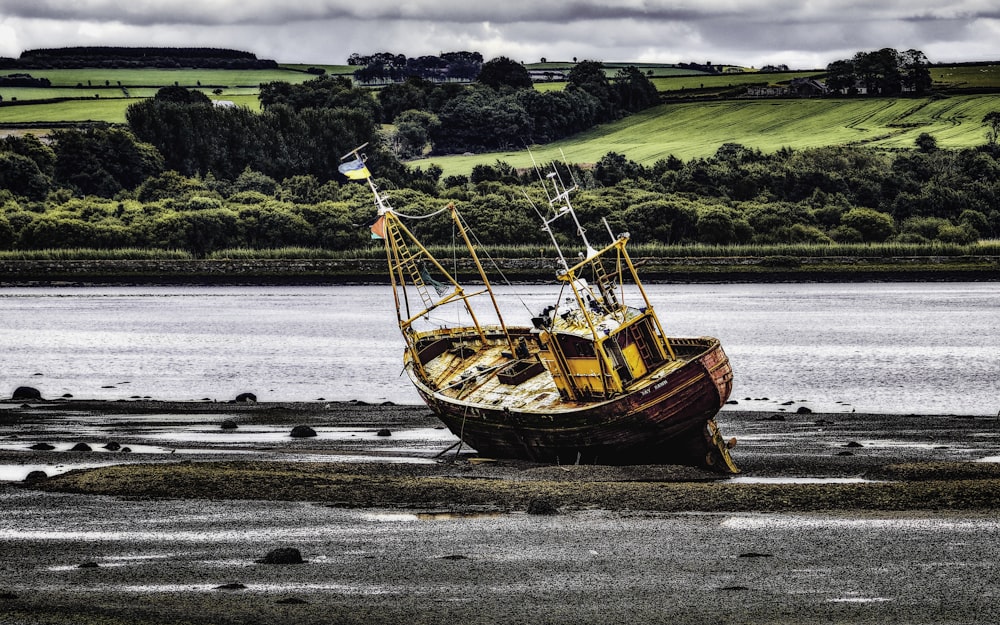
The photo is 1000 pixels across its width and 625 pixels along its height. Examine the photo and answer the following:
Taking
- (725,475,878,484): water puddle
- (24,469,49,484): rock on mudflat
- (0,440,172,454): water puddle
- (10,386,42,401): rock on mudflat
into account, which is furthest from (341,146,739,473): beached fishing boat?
(10,386,42,401): rock on mudflat

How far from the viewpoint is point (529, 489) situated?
78.5 ft

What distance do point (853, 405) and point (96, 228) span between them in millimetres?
112384

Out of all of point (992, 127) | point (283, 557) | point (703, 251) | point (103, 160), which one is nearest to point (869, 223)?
point (703, 251)

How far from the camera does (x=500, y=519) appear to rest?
2125 cm

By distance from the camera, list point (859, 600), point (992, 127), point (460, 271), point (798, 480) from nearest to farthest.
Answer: point (859, 600) < point (798, 480) < point (460, 271) < point (992, 127)

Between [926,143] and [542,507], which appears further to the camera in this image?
[926,143]

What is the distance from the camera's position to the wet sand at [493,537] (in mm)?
15875

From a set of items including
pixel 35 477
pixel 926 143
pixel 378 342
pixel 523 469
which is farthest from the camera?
pixel 926 143

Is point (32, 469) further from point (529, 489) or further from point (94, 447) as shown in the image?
point (529, 489)

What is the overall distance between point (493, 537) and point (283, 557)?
3221mm

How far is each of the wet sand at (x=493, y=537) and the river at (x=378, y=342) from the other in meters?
14.4

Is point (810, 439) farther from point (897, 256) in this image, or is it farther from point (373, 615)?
point (897, 256)

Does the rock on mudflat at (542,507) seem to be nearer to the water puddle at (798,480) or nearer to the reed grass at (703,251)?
the water puddle at (798,480)

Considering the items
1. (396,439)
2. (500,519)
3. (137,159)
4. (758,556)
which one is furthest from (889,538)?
(137,159)
